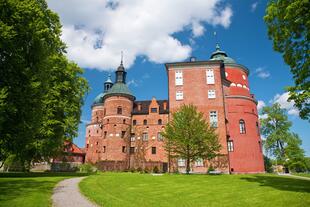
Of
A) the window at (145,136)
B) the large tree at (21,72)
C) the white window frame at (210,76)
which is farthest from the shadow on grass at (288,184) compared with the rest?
the window at (145,136)

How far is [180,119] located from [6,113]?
716 inches

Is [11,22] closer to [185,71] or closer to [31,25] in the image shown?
[31,25]

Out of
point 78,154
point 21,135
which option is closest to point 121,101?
point 78,154

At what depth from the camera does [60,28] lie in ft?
76.7

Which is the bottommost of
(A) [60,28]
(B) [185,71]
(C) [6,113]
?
(C) [6,113]

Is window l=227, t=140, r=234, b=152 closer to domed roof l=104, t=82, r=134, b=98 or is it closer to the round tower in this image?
the round tower

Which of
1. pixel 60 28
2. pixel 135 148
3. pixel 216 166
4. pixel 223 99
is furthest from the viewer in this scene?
A: pixel 135 148

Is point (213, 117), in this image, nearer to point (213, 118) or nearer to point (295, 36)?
point (213, 118)

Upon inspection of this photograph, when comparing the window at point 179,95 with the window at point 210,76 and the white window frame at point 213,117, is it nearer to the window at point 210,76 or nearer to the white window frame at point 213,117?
the window at point 210,76

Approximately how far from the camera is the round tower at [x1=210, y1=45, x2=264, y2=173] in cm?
3738

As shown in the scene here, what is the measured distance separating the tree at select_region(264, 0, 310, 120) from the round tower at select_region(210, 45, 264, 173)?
2354 cm

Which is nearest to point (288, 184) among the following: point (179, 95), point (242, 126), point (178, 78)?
point (242, 126)

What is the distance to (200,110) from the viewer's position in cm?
3938

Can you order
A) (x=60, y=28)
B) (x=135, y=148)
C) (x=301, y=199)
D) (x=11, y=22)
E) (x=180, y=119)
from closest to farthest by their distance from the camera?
(x=301, y=199) → (x=11, y=22) → (x=60, y=28) → (x=180, y=119) → (x=135, y=148)
